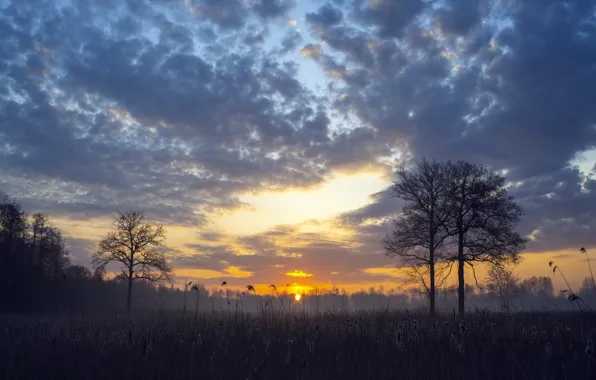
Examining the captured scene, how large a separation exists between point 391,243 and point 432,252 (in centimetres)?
325

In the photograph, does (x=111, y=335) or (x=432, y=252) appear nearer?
(x=111, y=335)

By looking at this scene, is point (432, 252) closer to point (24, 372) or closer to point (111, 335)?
point (111, 335)

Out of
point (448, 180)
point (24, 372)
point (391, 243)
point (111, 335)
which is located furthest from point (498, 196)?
point (24, 372)

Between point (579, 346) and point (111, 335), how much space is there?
7.83 meters

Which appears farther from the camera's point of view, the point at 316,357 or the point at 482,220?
the point at 482,220

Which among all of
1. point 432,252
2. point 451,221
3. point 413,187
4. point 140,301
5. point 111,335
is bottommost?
point 140,301

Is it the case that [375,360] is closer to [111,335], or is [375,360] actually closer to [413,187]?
[111,335]

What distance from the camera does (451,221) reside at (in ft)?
106

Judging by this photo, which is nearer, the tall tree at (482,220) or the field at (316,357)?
the field at (316,357)

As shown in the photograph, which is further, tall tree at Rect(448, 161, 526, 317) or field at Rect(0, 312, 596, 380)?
tall tree at Rect(448, 161, 526, 317)

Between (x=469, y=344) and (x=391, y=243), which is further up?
(x=391, y=243)

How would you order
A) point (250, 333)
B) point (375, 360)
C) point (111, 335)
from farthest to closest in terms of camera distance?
point (111, 335)
point (250, 333)
point (375, 360)

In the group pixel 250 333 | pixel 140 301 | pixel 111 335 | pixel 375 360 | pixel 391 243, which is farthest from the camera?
pixel 140 301

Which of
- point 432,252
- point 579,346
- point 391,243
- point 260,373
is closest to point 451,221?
point 432,252
